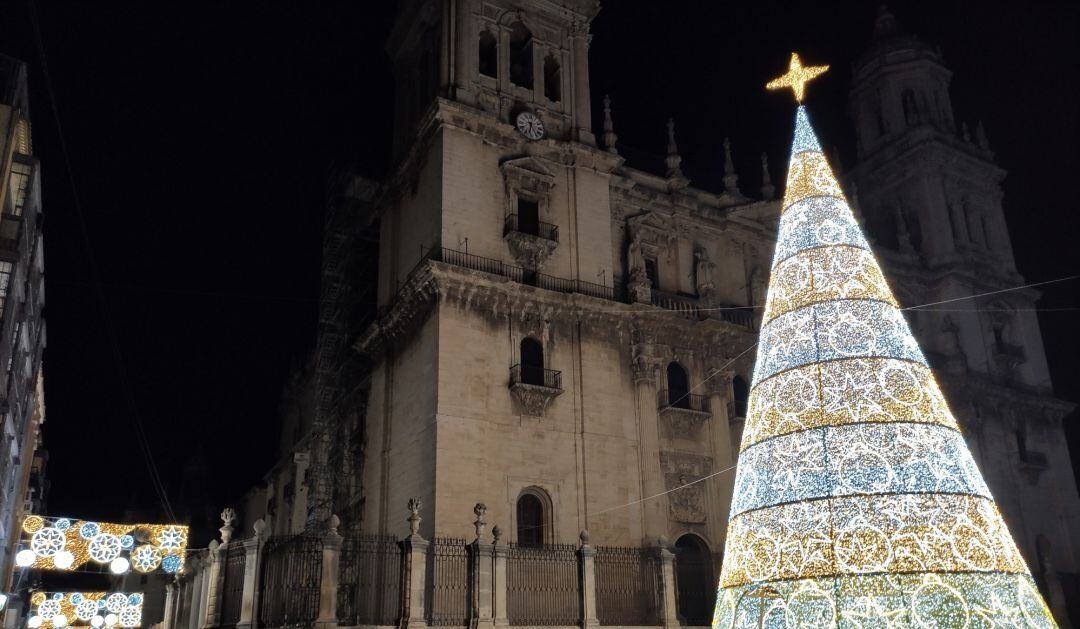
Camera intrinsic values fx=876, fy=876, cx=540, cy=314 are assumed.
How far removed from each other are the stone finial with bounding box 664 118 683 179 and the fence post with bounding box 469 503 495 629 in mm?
14956

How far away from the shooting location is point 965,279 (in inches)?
1377

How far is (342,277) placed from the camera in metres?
30.4

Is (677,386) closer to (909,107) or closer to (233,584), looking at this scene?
(233,584)

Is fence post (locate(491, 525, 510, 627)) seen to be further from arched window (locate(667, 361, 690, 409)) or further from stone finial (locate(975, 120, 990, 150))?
stone finial (locate(975, 120, 990, 150))

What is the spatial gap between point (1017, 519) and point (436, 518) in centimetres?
2411

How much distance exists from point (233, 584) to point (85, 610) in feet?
55.3

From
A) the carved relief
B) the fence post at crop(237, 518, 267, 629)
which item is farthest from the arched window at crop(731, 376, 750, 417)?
the fence post at crop(237, 518, 267, 629)

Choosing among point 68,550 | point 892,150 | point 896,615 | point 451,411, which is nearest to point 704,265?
point 451,411

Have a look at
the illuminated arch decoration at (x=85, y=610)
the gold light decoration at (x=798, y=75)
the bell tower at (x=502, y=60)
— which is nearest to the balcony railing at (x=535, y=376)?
the bell tower at (x=502, y=60)

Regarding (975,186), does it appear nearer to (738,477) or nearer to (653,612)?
(653,612)

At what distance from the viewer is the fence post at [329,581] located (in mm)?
16047

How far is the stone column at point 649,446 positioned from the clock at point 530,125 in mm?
7278

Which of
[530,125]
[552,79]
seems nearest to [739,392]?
[530,125]

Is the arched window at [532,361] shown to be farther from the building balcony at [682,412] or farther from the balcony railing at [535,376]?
the building balcony at [682,412]
